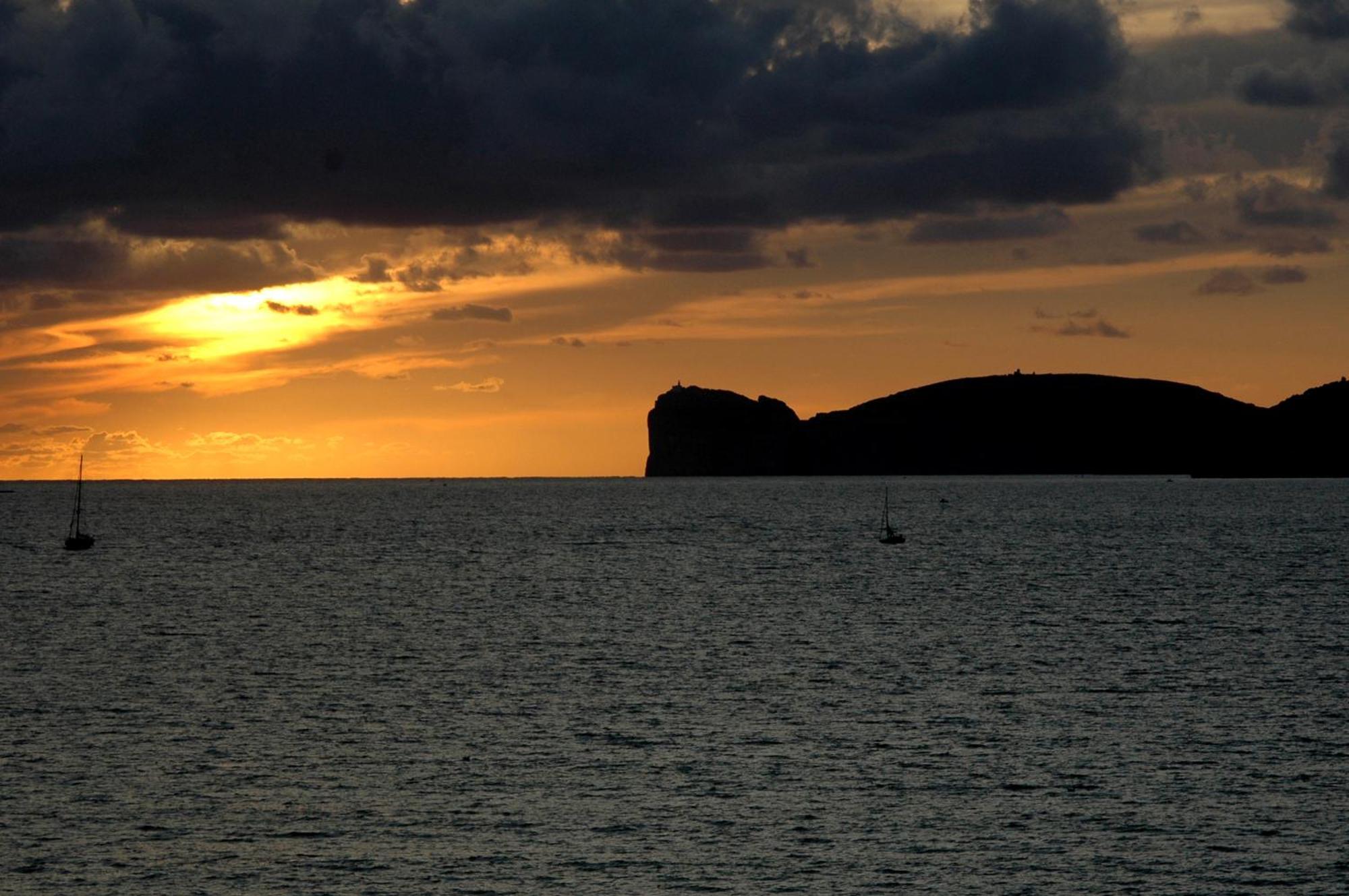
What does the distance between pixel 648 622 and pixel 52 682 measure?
37404 mm

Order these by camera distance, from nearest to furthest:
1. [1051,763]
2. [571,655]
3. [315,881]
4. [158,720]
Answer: [315,881]
[1051,763]
[158,720]
[571,655]

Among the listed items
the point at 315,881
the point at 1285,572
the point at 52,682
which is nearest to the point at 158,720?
the point at 52,682

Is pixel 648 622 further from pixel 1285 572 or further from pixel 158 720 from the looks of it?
pixel 1285 572

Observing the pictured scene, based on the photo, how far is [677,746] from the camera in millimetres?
49375

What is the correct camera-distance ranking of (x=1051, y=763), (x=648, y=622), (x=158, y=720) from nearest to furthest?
(x=1051, y=763), (x=158, y=720), (x=648, y=622)

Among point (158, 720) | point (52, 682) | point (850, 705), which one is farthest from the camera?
point (52, 682)

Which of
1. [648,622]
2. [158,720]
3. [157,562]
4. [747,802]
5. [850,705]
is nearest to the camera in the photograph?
[747,802]

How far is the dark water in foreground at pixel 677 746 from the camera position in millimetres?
35500

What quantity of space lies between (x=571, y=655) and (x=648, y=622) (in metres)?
17.7

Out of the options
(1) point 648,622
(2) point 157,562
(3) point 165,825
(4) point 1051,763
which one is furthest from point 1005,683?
(2) point 157,562

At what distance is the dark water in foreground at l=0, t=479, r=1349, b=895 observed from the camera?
3550 centimetres

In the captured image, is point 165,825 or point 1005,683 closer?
point 165,825

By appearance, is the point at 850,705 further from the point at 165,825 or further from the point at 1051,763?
the point at 165,825

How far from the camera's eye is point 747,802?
135ft
